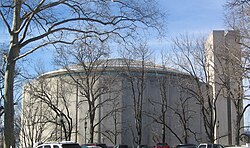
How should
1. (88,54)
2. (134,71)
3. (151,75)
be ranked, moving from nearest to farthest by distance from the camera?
(88,54) < (134,71) < (151,75)

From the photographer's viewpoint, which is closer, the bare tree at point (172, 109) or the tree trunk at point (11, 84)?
the tree trunk at point (11, 84)

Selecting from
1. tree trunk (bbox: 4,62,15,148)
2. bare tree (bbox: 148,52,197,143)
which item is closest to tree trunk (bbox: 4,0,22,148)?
tree trunk (bbox: 4,62,15,148)

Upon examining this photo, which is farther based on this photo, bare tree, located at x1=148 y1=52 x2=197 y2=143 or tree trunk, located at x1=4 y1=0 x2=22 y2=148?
bare tree, located at x1=148 y1=52 x2=197 y2=143

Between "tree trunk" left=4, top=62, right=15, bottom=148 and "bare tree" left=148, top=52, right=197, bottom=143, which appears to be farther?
"bare tree" left=148, top=52, right=197, bottom=143

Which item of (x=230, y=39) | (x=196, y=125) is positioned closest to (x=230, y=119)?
(x=196, y=125)

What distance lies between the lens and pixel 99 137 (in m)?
77.2

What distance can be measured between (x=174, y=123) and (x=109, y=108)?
12.8 meters

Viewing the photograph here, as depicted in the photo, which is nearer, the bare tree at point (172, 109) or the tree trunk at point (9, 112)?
the tree trunk at point (9, 112)

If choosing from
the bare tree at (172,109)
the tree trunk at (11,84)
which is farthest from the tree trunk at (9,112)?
the bare tree at (172,109)

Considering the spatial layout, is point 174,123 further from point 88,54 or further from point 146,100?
point 88,54

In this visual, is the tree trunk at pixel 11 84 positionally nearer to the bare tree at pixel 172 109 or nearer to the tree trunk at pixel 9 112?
the tree trunk at pixel 9 112

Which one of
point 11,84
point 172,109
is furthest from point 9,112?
point 172,109

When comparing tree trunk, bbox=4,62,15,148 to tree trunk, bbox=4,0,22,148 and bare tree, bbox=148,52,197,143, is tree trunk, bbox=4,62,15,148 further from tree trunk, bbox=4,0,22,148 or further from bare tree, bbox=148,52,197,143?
bare tree, bbox=148,52,197,143

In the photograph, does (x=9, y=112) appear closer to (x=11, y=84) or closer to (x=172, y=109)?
(x=11, y=84)
